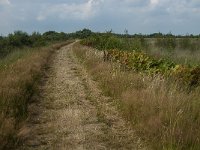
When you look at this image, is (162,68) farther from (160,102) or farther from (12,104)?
(12,104)

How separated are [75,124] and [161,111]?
1.88m

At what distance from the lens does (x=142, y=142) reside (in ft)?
24.9

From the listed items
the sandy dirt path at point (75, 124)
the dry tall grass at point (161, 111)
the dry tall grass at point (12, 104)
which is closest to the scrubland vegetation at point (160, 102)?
the dry tall grass at point (161, 111)

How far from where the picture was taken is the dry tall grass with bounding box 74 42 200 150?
685cm

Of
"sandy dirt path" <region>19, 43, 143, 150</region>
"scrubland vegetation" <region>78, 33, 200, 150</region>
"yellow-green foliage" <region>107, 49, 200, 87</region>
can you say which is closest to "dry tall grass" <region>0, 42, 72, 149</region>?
"sandy dirt path" <region>19, 43, 143, 150</region>

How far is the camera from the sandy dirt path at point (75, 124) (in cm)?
756

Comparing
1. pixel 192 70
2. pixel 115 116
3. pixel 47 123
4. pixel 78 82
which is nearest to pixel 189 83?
pixel 192 70

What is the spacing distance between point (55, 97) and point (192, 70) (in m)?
3.85

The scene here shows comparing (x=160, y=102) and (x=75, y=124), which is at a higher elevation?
(x=160, y=102)

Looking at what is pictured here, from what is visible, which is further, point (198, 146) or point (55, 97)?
point (55, 97)

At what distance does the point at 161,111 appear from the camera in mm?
7840

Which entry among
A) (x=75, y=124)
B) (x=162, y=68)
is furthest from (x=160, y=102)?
(x=162, y=68)

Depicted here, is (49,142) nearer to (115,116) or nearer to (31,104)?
(115,116)

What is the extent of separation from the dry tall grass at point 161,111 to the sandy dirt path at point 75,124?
30cm
